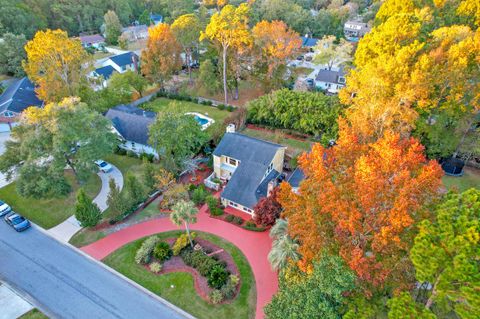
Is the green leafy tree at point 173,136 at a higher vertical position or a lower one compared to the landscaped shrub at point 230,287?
higher

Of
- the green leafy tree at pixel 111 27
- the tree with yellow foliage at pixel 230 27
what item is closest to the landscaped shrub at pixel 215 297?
the tree with yellow foliage at pixel 230 27

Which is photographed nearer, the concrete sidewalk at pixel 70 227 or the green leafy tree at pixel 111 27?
the concrete sidewalk at pixel 70 227

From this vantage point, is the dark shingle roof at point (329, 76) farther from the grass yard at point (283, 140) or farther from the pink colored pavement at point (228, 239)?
the pink colored pavement at point (228, 239)

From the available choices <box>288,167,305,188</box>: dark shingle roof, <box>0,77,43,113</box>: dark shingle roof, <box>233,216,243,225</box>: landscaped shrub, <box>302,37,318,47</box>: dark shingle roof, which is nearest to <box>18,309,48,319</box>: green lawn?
<box>233,216,243,225</box>: landscaped shrub

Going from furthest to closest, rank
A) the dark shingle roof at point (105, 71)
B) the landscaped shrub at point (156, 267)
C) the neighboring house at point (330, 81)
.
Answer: the dark shingle roof at point (105, 71) < the neighboring house at point (330, 81) < the landscaped shrub at point (156, 267)

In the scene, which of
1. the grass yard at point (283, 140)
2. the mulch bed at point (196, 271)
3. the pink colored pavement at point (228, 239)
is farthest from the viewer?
the grass yard at point (283, 140)

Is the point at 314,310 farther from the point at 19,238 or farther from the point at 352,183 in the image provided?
the point at 19,238

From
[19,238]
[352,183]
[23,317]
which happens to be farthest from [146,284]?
[352,183]
